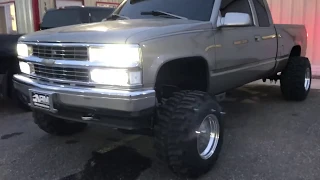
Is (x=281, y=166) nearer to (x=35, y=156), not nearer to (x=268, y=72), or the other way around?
(x=268, y=72)

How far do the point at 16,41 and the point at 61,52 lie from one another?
9.45 ft

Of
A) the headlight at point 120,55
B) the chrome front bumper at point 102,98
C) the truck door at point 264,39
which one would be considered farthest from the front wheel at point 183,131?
the truck door at point 264,39

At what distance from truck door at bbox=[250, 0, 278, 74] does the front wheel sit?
1799 millimetres

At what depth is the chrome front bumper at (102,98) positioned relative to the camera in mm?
2881

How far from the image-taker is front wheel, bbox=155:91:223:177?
10.3 feet

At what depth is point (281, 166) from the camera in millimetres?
3656

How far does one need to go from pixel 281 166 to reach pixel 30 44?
9.50 ft

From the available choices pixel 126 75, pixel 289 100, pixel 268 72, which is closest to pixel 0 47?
pixel 126 75

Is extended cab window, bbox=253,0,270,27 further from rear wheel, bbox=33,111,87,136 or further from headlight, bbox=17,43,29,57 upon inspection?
headlight, bbox=17,43,29,57

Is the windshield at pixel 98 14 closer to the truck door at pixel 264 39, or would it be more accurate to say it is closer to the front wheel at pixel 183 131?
the truck door at pixel 264 39

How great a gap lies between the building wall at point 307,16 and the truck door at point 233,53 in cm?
505

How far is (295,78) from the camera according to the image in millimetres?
6164

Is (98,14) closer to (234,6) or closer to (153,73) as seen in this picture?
(234,6)

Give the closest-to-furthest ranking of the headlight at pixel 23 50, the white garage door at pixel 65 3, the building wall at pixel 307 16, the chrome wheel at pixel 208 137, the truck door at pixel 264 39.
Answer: the chrome wheel at pixel 208 137
the headlight at pixel 23 50
the truck door at pixel 264 39
the building wall at pixel 307 16
the white garage door at pixel 65 3
